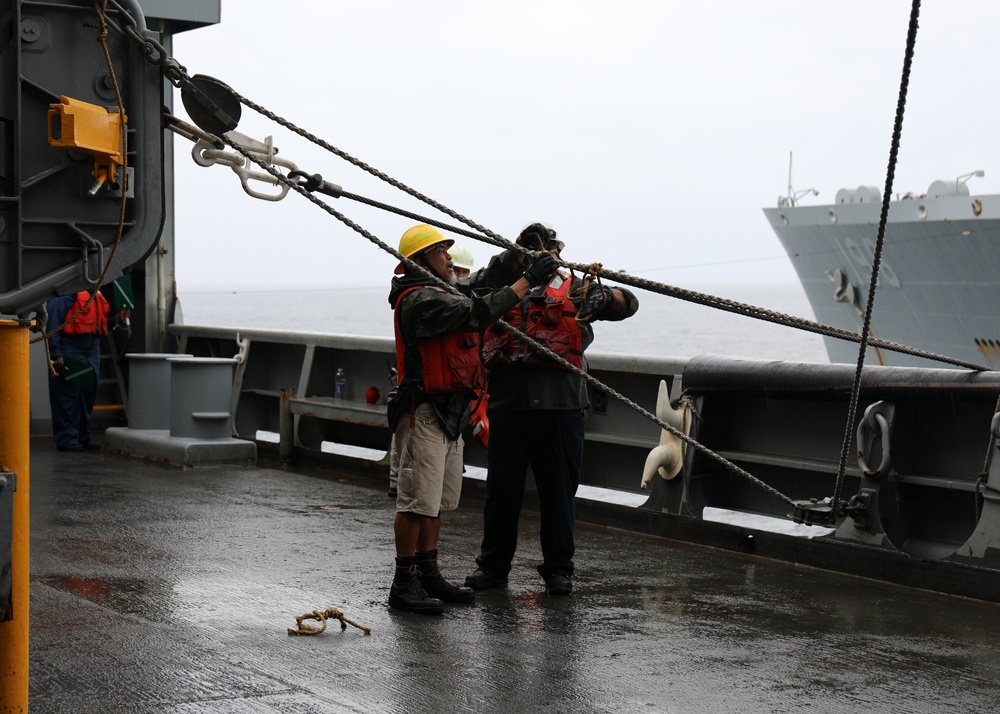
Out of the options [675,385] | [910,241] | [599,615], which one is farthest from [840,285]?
[599,615]

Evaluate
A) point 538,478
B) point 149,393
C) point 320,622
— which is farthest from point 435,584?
point 149,393

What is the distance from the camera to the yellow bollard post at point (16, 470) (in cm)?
327

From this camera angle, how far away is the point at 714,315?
158625 millimetres

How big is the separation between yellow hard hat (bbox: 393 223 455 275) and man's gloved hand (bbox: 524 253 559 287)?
0.49 metres

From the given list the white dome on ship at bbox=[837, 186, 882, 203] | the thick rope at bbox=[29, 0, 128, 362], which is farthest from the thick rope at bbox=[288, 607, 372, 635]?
the white dome on ship at bbox=[837, 186, 882, 203]

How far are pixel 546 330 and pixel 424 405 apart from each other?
842 millimetres

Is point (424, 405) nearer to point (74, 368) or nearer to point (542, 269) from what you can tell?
point (542, 269)

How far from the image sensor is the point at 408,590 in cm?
563

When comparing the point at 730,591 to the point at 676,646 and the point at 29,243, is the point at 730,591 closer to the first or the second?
the point at 676,646

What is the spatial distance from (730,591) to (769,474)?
1515 millimetres

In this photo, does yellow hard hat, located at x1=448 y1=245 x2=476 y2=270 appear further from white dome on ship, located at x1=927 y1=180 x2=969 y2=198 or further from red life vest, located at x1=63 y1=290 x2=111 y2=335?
white dome on ship, located at x1=927 y1=180 x2=969 y2=198

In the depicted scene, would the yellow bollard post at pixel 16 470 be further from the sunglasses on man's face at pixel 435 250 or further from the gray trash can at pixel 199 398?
the gray trash can at pixel 199 398

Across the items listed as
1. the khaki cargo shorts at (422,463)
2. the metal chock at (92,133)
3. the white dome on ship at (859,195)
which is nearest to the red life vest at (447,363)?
the khaki cargo shorts at (422,463)

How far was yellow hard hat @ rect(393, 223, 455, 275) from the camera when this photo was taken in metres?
5.65
